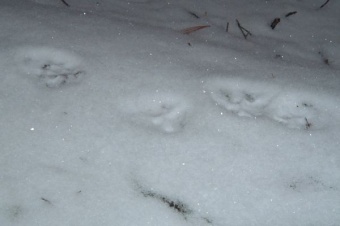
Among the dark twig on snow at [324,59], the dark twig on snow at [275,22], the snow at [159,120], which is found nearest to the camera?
the snow at [159,120]

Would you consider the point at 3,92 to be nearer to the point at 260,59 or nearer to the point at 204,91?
the point at 204,91

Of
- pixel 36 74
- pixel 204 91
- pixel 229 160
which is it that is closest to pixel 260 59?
pixel 204 91

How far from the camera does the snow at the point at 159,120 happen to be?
998mm

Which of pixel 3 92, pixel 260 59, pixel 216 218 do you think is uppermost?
pixel 260 59

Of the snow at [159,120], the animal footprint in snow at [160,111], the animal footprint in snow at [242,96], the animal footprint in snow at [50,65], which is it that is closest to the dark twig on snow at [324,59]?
the snow at [159,120]

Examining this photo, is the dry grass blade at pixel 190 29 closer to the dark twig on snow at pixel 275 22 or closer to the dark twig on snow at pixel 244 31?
the dark twig on snow at pixel 244 31

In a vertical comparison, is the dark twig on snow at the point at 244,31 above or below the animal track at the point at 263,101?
above

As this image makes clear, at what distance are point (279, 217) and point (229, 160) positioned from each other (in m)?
0.23

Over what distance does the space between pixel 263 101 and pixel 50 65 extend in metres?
0.86

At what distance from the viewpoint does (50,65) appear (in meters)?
1.28

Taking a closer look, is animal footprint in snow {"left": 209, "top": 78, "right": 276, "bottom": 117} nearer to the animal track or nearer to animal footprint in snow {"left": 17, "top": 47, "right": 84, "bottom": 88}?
the animal track

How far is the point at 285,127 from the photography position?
122cm

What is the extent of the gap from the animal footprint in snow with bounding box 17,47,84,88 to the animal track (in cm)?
55

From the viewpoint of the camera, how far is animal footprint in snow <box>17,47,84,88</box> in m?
1.24
